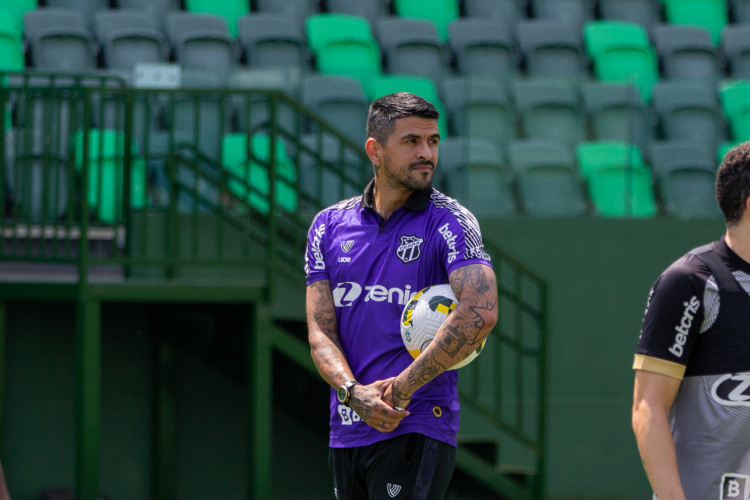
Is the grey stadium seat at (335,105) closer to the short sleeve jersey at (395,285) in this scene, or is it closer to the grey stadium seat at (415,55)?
the grey stadium seat at (415,55)

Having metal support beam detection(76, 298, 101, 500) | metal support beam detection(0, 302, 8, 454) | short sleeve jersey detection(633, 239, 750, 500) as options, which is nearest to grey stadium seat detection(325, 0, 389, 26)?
metal support beam detection(0, 302, 8, 454)

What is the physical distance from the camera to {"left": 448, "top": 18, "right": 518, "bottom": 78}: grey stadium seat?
11078mm

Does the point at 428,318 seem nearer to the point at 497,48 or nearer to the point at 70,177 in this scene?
the point at 70,177

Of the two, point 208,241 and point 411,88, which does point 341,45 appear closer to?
point 411,88

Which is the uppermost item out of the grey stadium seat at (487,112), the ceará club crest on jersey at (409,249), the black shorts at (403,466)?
the grey stadium seat at (487,112)

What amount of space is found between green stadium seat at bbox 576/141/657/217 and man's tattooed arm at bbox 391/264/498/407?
5210mm

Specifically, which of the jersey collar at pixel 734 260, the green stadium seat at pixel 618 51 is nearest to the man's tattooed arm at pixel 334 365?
the jersey collar at pixel 734 260

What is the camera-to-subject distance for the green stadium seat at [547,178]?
27.0 ft

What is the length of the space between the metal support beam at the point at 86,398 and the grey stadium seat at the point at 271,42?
15.1 feet

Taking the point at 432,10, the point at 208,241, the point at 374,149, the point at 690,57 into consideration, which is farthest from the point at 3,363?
the point at 690,57

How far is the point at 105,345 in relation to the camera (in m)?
8.18

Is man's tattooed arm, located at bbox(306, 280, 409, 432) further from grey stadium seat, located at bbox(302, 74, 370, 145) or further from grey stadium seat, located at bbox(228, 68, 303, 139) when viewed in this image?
grey stadium seat, located at bbox(228, 68, 303, 139)

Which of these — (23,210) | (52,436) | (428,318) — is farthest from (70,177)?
(428,318)

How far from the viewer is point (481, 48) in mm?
11156
